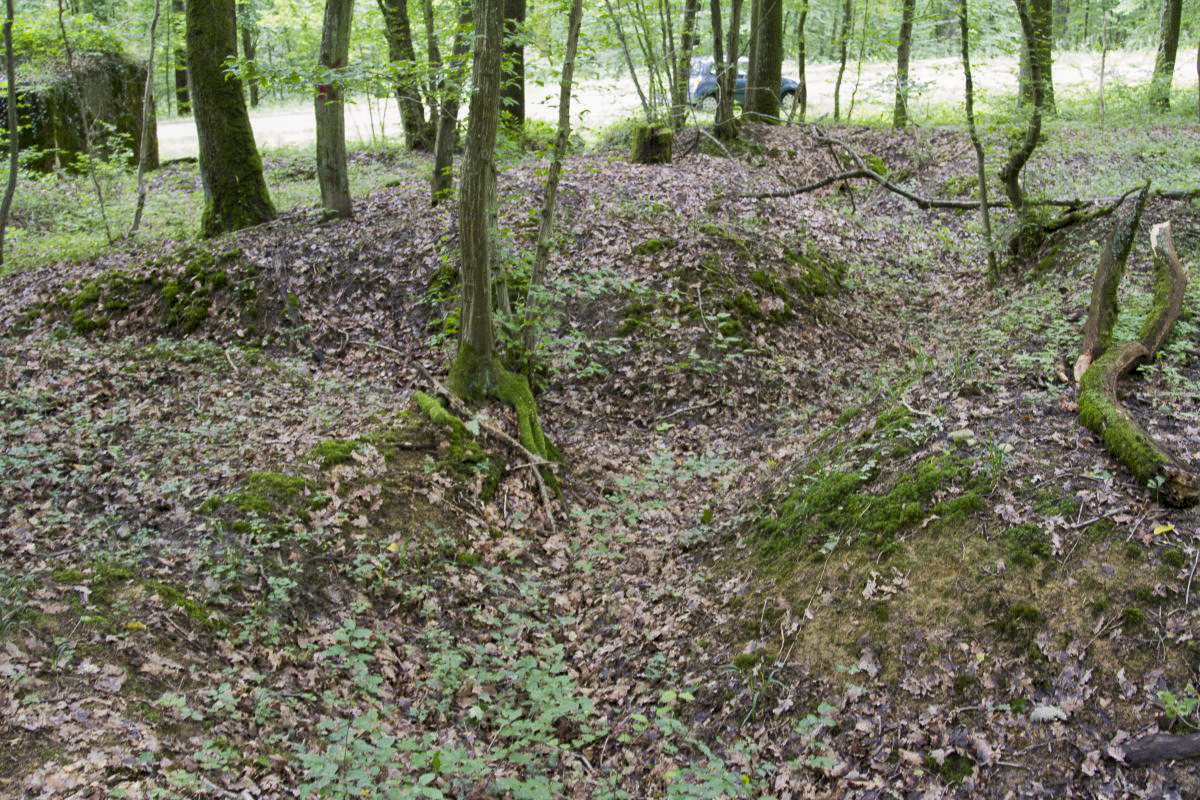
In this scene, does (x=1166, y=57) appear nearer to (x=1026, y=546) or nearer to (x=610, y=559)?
(x=1026, y=546)

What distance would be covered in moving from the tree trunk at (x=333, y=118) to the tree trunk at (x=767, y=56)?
869 centimetres

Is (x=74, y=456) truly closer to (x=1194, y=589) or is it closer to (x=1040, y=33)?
(x=1194, y=589)

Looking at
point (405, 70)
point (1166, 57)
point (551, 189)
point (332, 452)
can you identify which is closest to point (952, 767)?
point (332, 452)

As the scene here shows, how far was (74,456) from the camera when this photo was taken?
633 cm

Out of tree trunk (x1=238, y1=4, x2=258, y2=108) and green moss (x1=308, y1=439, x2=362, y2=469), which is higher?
tree trunk (x1=238, y1=4, x2=258, y2=108)

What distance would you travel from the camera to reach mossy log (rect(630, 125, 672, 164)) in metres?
14.3

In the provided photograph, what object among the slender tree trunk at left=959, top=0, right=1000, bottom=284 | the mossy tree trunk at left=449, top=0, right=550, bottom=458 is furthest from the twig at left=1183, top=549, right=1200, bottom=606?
the slender tree trunk at left=959, top=0, right=1000, bottom=284

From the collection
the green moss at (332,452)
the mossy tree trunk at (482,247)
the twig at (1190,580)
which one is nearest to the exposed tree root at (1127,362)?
the twig at (1190,580)

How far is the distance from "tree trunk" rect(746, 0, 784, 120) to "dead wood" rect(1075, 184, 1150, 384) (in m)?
10.8

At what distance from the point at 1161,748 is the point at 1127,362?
3461 mm

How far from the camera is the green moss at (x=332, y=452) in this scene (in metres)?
6.27

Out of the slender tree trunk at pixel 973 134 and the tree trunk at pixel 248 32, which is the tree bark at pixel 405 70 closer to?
the tree trunk at pixel 248 32

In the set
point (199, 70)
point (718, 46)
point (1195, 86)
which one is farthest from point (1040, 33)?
point (1195, 86)

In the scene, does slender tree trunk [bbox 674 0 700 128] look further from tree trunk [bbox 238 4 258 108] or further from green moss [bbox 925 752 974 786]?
green moss [bbox 925 752 974 786]
